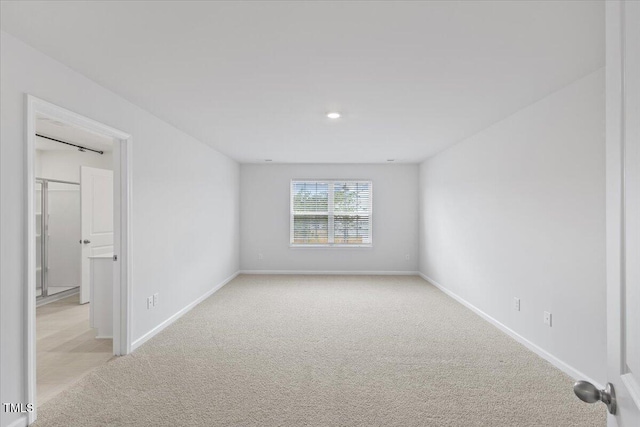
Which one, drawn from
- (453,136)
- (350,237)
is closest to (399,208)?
(350,237)

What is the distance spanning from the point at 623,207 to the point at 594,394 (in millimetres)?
418

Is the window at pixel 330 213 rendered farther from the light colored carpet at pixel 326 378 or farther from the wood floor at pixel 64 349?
the wood floor at pixel 64 349

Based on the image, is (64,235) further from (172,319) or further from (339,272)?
(339,272)

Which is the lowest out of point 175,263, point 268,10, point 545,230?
point 175,263

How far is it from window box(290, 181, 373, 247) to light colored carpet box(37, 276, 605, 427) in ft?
9.47

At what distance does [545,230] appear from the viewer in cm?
303

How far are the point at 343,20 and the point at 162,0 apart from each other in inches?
37.2

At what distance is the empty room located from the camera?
181 centimetres

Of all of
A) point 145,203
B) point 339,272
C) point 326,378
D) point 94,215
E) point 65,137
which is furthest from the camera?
point 339,272

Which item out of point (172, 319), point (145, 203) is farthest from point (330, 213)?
point (145, 203)

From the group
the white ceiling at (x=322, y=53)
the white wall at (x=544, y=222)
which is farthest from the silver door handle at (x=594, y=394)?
the white wall at (x=544, y=222)

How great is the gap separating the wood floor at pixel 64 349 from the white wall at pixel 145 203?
0.43 metres

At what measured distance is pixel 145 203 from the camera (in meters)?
3.47

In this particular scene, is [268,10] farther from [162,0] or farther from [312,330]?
[312,330]
